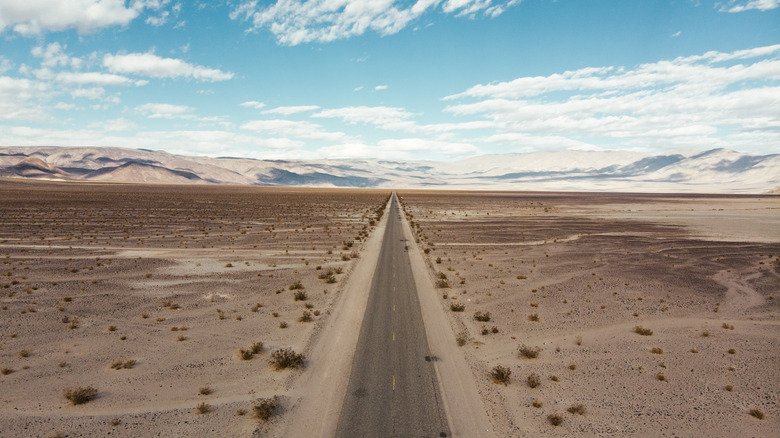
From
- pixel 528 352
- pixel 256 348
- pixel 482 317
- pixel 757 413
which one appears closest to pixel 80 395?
Answer: pixel 256 348

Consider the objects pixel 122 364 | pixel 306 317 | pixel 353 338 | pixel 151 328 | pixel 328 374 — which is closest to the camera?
pixel 328 374

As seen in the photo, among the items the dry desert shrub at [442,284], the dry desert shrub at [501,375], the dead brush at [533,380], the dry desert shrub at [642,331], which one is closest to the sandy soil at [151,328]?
the dry desert shrub at [442,284]

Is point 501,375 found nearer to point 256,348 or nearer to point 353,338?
point 353,338

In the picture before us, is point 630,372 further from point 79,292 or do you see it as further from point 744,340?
point 79,292

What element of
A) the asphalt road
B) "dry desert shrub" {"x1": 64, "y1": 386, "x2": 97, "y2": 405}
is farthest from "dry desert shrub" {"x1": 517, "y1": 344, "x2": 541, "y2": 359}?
"dry desert shrub" {"x1": 64, "y1": 386, "x2": 97, "y2": 405}

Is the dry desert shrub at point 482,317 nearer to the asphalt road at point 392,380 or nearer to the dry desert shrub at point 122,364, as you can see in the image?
the asphalt road at point 392,380
